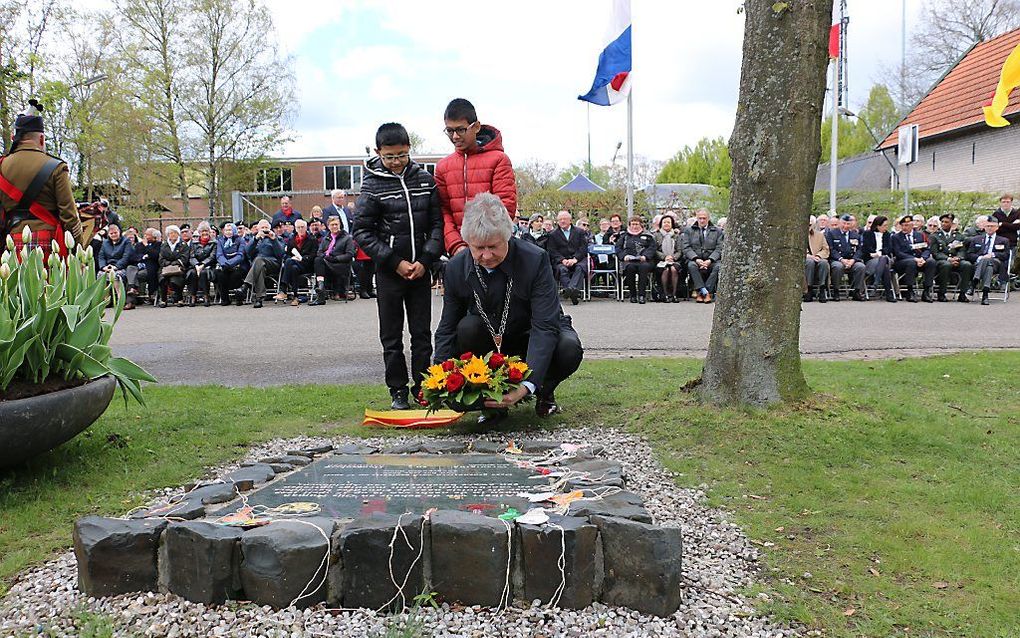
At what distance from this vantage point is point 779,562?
11.7ft

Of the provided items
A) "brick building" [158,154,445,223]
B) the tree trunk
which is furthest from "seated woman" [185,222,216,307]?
"brick building" [158,154,445,223]

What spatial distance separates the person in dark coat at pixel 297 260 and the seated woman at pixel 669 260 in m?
7.08

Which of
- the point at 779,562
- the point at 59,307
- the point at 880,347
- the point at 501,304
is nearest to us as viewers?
the point at 779,562

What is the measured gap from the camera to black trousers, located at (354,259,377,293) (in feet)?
55.5

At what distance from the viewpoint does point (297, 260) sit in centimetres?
1688

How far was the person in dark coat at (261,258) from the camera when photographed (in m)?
16.5

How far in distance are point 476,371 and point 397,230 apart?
1.64 metres

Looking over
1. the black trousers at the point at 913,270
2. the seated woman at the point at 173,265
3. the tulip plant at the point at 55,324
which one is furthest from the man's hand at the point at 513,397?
the black trousers at the point at 913,270

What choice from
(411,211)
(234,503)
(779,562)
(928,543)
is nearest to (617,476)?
(779,562)

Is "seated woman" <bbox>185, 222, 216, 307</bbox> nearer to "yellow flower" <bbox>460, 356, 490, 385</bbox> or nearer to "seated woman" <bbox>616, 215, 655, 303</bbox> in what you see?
"seated woman" <bbox>616, 215, 655, 303</bbox>

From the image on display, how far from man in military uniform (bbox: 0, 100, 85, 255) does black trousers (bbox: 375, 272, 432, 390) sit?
278 cm

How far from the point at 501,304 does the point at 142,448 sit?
252cm

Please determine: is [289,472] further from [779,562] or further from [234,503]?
[779,562]

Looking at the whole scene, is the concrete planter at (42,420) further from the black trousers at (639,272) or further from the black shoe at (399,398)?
the black trousers at (639,272)
